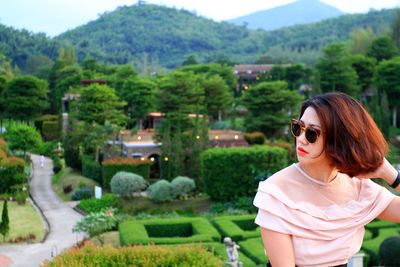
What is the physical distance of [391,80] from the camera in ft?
126

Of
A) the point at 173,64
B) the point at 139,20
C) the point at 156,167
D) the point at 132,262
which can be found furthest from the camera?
the point at 139,20

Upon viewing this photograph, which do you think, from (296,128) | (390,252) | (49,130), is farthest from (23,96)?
(296,128)

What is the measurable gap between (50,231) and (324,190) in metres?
17.5

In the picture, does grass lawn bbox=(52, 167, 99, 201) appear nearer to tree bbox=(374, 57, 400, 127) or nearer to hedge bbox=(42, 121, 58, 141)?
hedge bbox=(42, 121, 58, 141)

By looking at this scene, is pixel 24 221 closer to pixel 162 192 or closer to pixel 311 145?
pixel 162 192

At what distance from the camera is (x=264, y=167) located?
19.4 meters

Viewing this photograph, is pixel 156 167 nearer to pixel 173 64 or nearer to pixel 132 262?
pixel 132 262

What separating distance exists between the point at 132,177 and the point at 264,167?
22.4 feet

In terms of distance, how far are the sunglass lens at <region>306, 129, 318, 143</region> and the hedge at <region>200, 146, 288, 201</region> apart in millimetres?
17320

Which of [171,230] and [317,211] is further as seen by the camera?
[171,230]

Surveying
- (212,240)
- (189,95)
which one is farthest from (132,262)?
(189,95)

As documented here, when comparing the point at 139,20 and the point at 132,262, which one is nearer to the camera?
the point at 132,262

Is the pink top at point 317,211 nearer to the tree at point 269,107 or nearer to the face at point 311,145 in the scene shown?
the face at point 311,145

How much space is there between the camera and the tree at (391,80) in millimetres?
37656
